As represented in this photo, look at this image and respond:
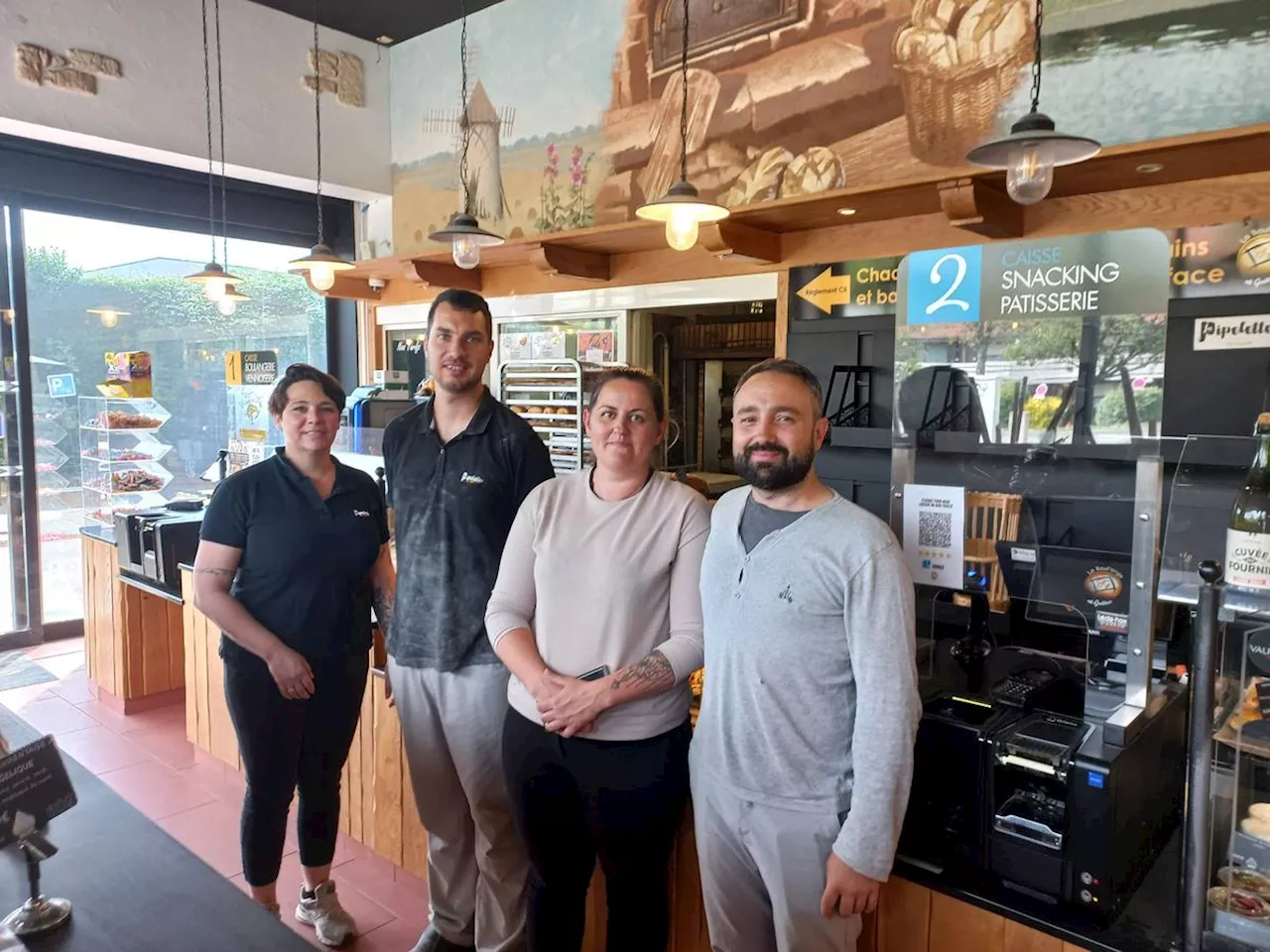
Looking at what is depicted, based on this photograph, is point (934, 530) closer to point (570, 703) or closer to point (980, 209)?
point (570, 703)

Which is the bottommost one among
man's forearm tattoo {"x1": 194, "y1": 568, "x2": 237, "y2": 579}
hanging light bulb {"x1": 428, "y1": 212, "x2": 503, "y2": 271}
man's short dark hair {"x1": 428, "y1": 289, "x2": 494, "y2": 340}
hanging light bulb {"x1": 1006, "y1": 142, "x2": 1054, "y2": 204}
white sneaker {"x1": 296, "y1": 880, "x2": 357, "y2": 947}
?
white sneaker {"x1": 296, "y1": 880, "x2": 357, "y2": 947}

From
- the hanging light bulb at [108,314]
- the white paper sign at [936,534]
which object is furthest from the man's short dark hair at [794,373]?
the hanging light bulb at [108,314]

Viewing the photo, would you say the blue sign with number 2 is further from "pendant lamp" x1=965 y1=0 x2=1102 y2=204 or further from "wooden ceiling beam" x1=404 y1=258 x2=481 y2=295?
"wooden ceiling beam" x1=404 y1=258 x2=481 y2=295

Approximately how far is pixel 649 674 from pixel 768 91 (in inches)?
147

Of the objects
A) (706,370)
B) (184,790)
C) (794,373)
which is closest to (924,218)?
(706,370)

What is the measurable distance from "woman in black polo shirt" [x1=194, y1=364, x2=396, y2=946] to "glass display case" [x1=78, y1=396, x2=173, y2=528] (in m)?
4.18

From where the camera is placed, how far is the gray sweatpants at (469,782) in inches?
82.7

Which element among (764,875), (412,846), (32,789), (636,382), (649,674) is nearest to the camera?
(32,789)

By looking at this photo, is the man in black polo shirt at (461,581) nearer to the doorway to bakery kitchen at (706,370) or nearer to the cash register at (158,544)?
the cash register at (158,544)

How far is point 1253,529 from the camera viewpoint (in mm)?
1429

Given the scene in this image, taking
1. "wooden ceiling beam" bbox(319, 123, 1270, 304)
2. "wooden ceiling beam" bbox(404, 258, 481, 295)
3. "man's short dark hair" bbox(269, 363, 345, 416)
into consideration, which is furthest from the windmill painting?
"man's short dark hair" bbox(269, 363, 345, 416)

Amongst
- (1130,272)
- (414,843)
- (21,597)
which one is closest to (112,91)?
(21,597)

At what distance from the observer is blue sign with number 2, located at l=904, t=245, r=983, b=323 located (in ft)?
5.77

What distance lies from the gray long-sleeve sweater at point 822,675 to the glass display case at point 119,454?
546 centimetres
